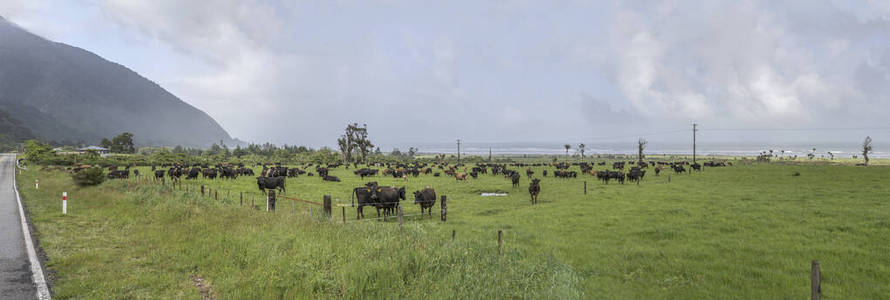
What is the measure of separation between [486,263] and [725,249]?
27.9 ft

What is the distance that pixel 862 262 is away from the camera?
10.5m

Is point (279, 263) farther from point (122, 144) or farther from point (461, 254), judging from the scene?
point (122, 144)

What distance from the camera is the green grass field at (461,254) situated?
801 cm

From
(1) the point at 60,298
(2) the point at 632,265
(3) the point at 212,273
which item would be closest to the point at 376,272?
(3) the point at 212,273

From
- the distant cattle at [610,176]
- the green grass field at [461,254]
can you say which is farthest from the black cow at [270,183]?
the distant cattle at [610,176]

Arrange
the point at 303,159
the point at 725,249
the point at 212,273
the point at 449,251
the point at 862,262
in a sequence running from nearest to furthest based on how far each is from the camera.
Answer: the point at 212,273 < the point at 449,251 < the point at 862,262 < the point at 725,249 < the point at 303,159

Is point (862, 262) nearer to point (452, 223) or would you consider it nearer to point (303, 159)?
point (452, 223)

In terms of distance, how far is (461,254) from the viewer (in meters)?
9.61

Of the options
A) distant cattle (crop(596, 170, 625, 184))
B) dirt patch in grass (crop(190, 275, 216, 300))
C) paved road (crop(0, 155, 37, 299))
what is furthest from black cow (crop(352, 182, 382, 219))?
distant cattle (crop(596, 170, 625, 184))

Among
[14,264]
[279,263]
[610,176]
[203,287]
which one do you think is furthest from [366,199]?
[610,176]

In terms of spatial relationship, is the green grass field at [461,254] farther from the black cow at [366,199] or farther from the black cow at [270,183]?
the black cow at [270,183]

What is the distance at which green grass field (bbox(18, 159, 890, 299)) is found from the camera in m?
8.01

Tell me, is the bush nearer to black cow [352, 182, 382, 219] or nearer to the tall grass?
the tall grass

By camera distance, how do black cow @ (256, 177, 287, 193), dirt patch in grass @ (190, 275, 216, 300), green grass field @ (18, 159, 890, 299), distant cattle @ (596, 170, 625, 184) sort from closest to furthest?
dirt patch in grass @ (190, 275, 216, 300) < green grass field @ (18, 159, 890, 299) < black cow @ (256, 177, 287, 193) < distant cattle @ (596, 170, 625, 184)
